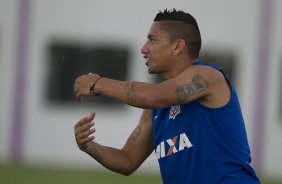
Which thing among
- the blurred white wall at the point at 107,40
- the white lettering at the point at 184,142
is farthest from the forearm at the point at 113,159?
the blurred white wall at the point at 107,40

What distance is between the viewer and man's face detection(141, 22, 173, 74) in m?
5.89

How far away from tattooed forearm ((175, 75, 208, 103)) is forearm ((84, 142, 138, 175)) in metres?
1.10

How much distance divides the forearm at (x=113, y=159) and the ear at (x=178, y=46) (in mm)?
1047

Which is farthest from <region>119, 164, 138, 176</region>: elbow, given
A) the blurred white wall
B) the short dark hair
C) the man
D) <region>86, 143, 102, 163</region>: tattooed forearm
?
the blurred white wall

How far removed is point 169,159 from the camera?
589 centimetres

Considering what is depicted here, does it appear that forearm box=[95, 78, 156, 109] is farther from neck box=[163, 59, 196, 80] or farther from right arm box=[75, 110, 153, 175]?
right arm box=[75, 110, 153, 175]

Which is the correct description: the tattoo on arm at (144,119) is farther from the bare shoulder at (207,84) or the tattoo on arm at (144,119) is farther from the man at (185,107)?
the bare shoulder at (207,84)

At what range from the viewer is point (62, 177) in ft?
49.3

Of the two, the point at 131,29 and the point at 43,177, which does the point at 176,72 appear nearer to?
the point at 43,177

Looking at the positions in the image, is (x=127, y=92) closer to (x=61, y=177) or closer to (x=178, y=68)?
(x=178, y=68)

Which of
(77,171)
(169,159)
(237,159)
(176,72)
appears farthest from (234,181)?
(77,171)

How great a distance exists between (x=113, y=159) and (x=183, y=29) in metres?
1.24

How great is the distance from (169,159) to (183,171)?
14 cm

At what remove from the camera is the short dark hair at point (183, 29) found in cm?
595
